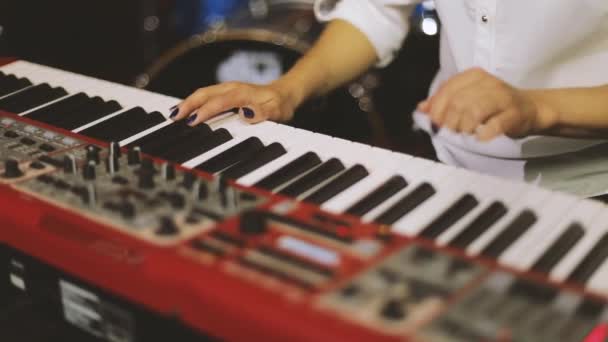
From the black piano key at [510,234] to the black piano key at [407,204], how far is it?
136mm

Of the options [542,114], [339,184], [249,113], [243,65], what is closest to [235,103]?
[249,113]

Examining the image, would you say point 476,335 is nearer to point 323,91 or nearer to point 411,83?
point 323,91

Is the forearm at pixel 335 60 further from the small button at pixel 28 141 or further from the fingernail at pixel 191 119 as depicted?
the small button at pixel 28 141

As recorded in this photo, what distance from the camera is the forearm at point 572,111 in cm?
113

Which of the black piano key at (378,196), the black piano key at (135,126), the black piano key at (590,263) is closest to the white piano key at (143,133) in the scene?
the black piano key at (135,126)

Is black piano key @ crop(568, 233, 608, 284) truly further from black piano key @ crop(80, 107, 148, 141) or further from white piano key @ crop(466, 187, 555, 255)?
black piano key @ crop(80, 107, 148, 141)

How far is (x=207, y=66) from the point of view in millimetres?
2945

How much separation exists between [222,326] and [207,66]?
221 centimetres

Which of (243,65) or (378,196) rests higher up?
(378,196)

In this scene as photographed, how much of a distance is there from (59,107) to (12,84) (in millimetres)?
204

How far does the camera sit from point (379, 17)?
1.72 m

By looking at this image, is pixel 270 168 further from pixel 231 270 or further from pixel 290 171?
pixel 231 270

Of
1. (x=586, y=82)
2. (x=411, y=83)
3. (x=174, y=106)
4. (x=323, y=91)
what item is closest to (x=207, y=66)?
(x=411, y=83)

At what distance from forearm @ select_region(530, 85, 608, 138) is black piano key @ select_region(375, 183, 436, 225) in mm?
196
